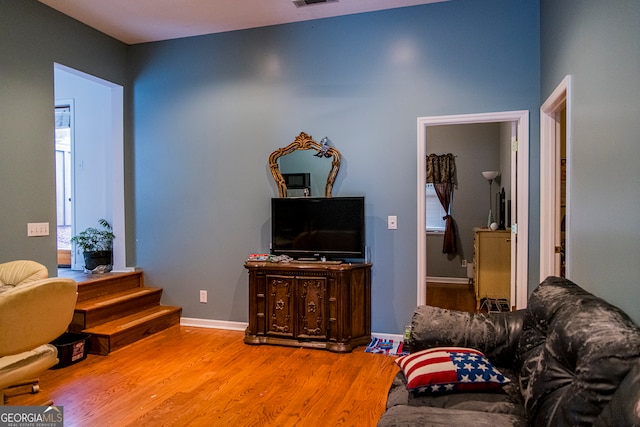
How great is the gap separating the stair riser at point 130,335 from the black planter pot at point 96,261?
3.02 feet

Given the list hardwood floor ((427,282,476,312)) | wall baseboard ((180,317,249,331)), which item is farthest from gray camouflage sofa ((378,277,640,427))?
hardwood floor ((427,282,476,312))

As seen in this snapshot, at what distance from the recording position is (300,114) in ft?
13.2

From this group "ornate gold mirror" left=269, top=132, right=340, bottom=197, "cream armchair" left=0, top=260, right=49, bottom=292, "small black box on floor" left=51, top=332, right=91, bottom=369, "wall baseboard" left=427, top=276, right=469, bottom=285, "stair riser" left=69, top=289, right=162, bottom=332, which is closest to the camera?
"cream armchair" left=0, top=260, right=49, bottom=292

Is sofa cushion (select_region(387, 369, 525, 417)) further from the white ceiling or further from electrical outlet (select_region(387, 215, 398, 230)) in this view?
the white ceiling

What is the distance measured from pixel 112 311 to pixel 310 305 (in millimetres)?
1965

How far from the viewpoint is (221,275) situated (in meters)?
4.31

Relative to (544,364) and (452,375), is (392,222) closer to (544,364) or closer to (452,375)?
(452,375)

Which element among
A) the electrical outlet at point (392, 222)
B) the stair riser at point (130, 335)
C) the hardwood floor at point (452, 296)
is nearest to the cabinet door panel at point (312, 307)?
the electrical outlet at point (392, 222)

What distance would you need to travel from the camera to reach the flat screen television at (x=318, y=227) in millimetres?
3756

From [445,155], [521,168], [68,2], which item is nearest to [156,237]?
[68,2]

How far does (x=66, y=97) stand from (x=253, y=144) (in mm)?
2609

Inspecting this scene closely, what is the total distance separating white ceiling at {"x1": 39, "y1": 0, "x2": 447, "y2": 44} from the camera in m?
3.60

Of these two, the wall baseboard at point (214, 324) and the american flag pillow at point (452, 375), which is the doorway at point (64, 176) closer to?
the wall baseboard at point (214, 324)

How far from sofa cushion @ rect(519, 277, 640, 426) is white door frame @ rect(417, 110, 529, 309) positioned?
164cm
